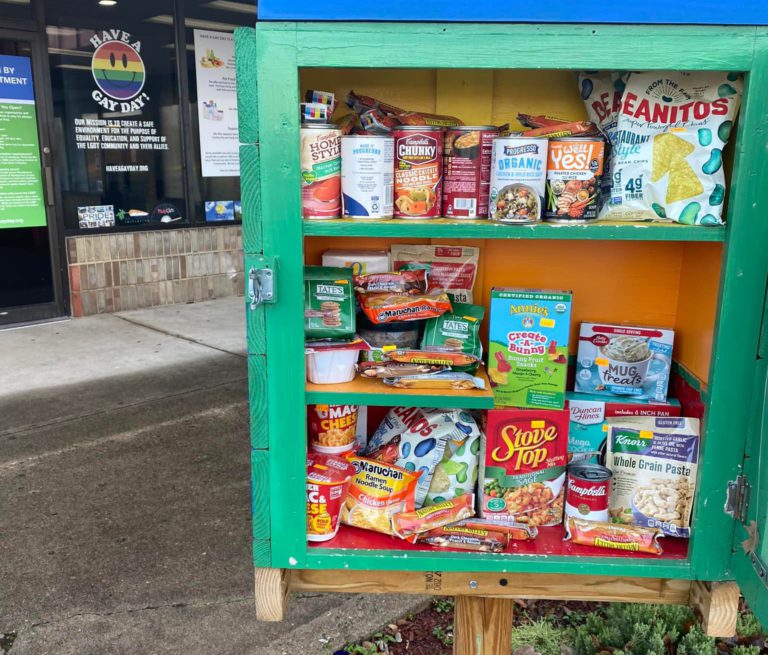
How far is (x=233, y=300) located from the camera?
8102 millimetres

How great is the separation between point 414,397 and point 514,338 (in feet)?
1.06

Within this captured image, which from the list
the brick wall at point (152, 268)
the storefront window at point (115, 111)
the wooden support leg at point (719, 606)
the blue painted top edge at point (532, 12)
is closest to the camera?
the blue painted top edge at point (532, 12)

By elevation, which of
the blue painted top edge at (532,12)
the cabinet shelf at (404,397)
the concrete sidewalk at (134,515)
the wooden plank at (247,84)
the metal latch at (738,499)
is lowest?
the concrete sidewalk at (134,515)

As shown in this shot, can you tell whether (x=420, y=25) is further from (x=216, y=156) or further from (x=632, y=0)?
(x=216, y=156)

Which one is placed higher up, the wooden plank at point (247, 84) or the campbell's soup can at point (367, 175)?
the wooden plank at point (247, 84)

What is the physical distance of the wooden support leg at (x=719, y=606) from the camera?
1.57 meters

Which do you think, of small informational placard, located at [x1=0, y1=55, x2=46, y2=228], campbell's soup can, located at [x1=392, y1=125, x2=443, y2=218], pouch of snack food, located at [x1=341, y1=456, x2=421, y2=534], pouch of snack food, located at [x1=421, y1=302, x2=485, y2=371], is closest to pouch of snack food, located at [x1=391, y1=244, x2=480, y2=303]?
pouch of snack food, located at [x1=421, y1=302, x2=485, y2=371]

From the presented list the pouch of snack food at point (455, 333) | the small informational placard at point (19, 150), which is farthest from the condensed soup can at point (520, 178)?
the small informational placard at point (19, 150)

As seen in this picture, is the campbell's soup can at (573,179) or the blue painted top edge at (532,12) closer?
the blue painted top edge at (532,12)

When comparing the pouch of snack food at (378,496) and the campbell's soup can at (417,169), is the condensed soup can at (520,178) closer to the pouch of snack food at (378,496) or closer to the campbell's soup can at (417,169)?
the campbell's soup can at (417,169)

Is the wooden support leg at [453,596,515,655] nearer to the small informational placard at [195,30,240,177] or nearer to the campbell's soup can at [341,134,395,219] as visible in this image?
the campbell's soup can at [341,134,395,219]

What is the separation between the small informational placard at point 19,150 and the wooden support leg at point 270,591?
5929 mm

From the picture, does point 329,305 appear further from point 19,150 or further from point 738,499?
point 19,150

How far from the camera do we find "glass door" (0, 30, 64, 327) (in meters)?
6.37
